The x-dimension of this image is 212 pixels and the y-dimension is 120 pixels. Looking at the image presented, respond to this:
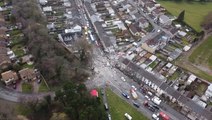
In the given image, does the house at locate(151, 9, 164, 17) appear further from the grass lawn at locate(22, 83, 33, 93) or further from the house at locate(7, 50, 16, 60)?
the grass lawn at locate(22, 83, 33, 93)

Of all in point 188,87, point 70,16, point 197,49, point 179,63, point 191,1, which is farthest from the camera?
point 191,1

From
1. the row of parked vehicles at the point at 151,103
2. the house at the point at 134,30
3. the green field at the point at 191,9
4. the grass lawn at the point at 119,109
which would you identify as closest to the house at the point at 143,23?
the house at the point at 134,30

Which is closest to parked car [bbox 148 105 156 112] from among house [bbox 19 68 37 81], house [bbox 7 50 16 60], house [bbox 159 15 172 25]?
house [bbox 19 68 37 81]

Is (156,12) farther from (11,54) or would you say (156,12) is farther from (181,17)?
(11,54)

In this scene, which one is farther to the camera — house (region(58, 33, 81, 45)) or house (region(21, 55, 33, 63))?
house (region(58, 33, 81, 45))

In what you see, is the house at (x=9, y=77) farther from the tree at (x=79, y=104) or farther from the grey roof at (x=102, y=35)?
the grey roof at (x=102, y=35)

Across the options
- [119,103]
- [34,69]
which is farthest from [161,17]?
[34,69]

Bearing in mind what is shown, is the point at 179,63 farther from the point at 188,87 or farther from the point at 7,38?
the point at 7,38
